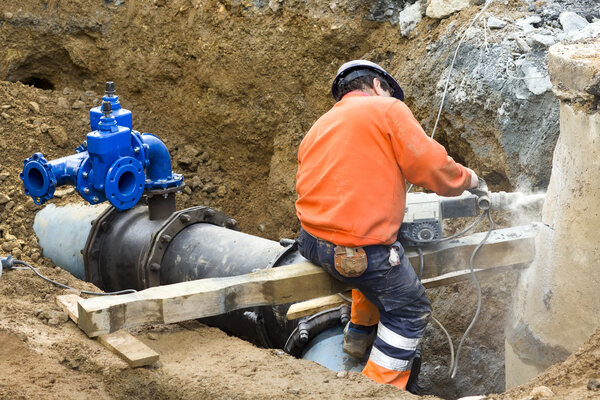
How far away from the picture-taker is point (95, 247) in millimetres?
5469

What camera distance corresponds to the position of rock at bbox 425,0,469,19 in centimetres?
600

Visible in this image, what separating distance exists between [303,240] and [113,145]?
146 cm

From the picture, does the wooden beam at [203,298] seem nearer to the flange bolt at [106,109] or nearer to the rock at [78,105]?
the flange bolt at [106,109]

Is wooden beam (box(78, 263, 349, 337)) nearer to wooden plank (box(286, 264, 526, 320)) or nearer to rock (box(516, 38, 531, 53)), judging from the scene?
wooden plank (box(286, 264, 526, 320))

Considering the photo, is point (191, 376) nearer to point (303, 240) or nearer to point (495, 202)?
point (303, 240)

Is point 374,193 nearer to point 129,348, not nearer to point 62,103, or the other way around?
point 129,348

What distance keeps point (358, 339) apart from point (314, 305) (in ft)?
1.00

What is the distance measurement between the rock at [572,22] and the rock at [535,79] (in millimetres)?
384

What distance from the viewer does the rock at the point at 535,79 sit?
5039mm

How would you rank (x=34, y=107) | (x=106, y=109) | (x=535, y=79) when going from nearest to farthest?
1. (x=106, y=109)
2. (x=535, y=79)
3. (x=34, y=107)

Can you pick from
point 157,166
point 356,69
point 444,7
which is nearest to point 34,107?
point 157,166

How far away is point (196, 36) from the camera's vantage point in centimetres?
728

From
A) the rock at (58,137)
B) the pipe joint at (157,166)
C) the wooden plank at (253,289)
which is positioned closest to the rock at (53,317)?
the wooden plank at (253,289)

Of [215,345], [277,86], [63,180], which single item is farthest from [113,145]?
[277,86]
